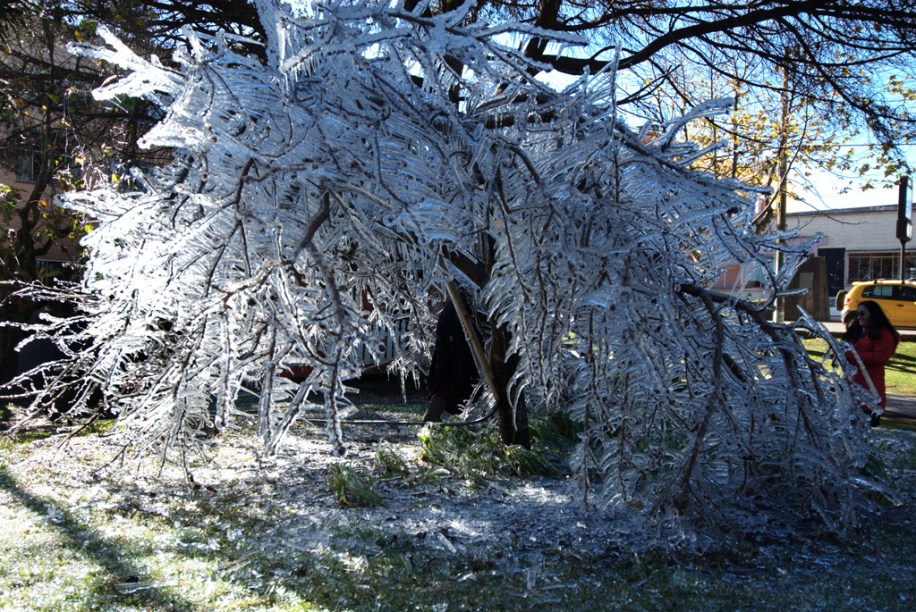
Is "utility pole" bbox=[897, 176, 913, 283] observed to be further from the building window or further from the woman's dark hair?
the building window

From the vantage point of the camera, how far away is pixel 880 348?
7422mm

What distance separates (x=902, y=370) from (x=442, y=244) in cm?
1365

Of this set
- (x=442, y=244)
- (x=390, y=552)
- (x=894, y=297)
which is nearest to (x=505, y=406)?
(x=390, y=552)

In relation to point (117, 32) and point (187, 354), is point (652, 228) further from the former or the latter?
point (117, 32)

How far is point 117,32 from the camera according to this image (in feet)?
26.6

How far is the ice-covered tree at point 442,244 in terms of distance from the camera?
283cm

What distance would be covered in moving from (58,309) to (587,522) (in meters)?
6.75

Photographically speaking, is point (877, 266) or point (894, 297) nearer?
point (894, 297)

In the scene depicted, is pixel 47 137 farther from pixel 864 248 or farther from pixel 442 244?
pixel 864 248

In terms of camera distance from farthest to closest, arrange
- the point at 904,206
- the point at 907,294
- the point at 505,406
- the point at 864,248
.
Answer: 1. the point at 864,248
2. the point at 907,294
3. the point at 904,206
4. the point at 505,406

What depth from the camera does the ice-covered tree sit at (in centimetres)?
283

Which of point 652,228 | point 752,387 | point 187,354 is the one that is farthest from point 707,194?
point 187,354

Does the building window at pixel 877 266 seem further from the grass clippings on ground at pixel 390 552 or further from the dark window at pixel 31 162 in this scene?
the grass clippings on ground at pixel 390 552

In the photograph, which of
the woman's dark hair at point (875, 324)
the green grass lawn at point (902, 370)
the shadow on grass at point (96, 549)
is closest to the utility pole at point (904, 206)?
the green grass lawn at point (902, 370)
